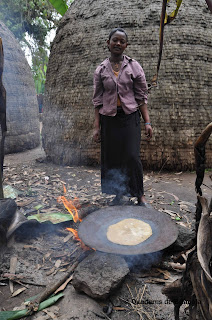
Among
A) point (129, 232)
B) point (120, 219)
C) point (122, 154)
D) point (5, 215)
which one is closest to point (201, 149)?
point (129, 232)

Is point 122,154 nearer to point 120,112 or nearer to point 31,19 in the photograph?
point 120,112

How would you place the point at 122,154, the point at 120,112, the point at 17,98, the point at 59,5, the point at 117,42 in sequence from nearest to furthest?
1. the point at 117,42
2. the point at 120,112
3. the point at 122,154
4. the point at 59,5
5. the point at 17,98

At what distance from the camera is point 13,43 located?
7273 mm

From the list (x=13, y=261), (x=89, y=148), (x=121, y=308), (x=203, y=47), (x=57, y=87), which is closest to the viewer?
(x=121, y=308)

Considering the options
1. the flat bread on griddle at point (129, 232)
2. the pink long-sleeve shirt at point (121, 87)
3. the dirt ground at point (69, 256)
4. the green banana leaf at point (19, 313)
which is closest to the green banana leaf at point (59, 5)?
the pink long-sleeve shirt at point (121, 87)

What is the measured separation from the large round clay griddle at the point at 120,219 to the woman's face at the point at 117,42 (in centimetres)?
172

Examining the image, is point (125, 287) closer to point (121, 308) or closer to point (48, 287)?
point (121, 308)

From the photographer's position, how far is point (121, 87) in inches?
109

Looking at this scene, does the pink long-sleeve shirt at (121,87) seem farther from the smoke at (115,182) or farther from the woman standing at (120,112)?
the smoke at (115,182)

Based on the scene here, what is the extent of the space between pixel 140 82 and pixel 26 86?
5.66m

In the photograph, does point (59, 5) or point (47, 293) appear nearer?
point (47, 293)

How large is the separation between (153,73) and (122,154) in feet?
8.41

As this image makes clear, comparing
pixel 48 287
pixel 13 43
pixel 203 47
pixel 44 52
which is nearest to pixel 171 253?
pixel 48 287

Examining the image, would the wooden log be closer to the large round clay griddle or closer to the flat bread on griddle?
the large round clay griddle
